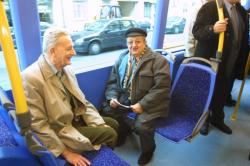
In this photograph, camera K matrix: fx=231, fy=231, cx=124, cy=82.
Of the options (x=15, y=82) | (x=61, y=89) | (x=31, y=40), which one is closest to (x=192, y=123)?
(x=61, y=89)

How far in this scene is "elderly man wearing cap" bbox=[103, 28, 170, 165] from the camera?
190 cm

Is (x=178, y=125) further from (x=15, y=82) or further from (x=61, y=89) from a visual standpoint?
(x=15, y=82)

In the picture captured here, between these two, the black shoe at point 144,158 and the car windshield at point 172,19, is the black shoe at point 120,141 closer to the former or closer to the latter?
the black shoe at point 144,158

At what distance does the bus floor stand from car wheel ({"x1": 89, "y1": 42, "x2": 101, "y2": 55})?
97 centimetres

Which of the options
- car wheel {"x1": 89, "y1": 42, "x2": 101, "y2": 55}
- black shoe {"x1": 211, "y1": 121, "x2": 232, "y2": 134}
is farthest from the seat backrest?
car wheel {"x1": 89, "y1": 42, "x2": 101, "y2": 55}

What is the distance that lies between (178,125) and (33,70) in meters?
1.18

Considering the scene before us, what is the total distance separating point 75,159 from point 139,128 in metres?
0.65

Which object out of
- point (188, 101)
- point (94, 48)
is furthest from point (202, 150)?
point (94, 48)

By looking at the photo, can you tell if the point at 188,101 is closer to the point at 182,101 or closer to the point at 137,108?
the point at 182,101

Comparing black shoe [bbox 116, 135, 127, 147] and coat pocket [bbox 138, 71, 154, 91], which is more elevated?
coat pocket [bbox 138, 71, 154, 91]

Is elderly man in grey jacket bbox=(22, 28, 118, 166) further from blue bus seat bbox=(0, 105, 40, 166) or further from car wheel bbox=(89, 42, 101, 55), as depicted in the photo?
car wheel bbox=(89, 42, 101, 55)

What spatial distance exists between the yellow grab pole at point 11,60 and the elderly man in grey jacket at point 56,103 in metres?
0.69

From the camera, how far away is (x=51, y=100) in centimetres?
139

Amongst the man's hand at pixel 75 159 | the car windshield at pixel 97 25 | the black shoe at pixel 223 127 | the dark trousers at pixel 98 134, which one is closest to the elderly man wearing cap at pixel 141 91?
the dark trousers at pixel 98 134
